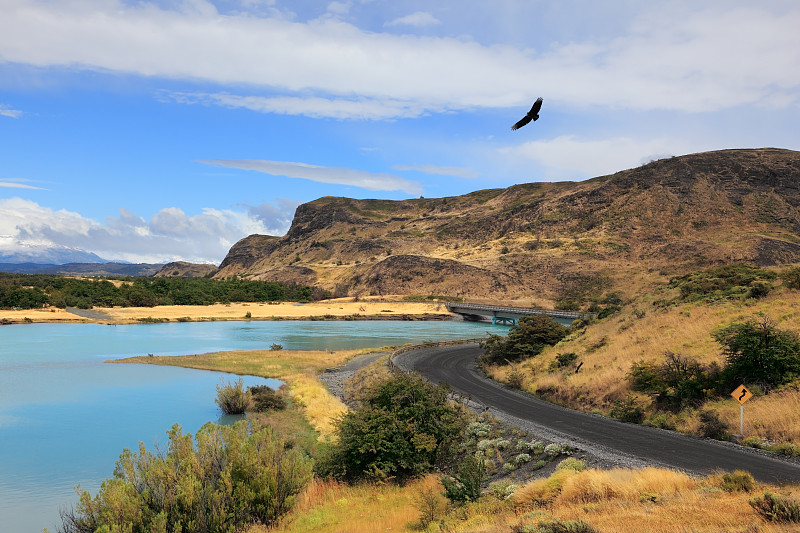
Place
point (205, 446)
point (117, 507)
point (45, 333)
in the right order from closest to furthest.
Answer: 1. point (117, 507)
2. point (205, 446)
3. point (45, 333)

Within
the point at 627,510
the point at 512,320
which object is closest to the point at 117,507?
→ the point at 627,510

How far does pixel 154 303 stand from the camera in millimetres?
112312

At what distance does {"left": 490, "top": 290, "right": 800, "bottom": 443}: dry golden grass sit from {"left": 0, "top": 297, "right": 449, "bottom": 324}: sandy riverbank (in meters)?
74.2

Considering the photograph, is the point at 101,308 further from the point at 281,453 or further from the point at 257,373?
the point at 281,453

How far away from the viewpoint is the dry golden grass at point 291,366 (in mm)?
30312

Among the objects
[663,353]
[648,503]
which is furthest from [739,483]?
[663,353]

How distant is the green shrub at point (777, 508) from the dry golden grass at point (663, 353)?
10.7 metres

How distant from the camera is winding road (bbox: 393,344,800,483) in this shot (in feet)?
48.5

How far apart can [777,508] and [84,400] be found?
3549 cm

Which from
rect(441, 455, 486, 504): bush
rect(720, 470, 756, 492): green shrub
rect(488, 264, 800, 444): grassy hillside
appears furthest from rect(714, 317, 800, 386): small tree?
rect(441, 455, 486, 504): bush

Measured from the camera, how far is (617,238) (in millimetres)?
127438

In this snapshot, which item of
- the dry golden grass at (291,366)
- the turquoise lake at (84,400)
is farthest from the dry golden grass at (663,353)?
the turquoise lake at (84,400)

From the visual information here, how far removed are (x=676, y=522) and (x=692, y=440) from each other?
1154 centimetres

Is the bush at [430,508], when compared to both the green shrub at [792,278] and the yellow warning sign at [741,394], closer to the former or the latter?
the yellow warning sign at [741,394]
